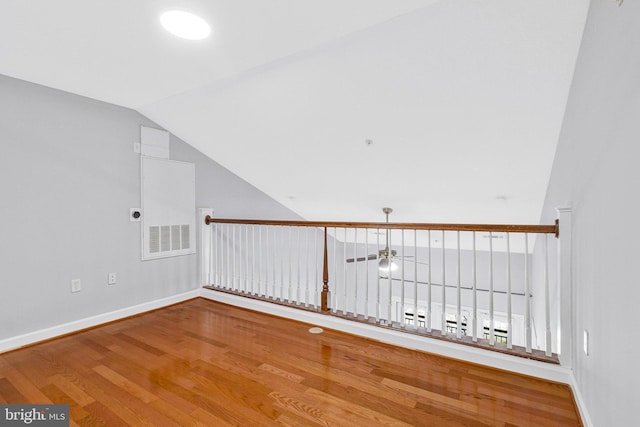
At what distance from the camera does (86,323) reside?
3.15m

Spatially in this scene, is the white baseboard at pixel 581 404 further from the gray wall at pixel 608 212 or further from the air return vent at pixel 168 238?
the air return vent at pixel 168 238

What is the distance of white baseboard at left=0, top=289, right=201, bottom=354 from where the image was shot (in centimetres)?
270

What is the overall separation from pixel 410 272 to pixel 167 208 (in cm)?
576

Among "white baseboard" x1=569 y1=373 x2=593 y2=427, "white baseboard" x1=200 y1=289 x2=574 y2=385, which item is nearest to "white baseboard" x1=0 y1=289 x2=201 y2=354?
"white baseboard" x1=200 y1=289 x2=574 y2=385

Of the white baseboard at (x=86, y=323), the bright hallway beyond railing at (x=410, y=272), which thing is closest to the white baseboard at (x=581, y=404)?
the bright hallway beyond railing at (x=410, y=272)

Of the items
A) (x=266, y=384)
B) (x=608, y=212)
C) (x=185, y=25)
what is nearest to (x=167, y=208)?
(x=185, y=25)

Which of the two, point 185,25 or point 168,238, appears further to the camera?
point 168,238

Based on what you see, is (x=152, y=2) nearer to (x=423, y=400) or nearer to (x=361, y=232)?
(x=423, y=400)

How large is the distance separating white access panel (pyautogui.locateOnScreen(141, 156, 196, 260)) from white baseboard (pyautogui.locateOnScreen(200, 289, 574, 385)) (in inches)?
44.4

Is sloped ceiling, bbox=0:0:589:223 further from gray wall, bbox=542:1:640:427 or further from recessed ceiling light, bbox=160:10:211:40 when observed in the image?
gray wall, bbox=542:1:640:427

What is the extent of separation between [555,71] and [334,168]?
7.80ft

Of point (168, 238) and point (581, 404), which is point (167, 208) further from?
point (581, 404)

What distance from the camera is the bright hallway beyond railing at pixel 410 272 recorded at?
242cm

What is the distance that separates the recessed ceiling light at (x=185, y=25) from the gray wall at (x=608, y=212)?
203 cm
